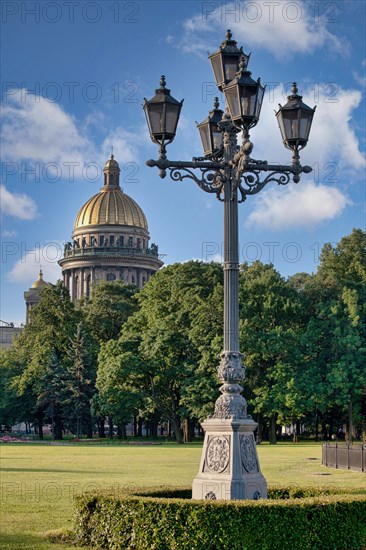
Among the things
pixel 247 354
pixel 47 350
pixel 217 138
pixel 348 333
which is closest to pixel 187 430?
pixel 247 354

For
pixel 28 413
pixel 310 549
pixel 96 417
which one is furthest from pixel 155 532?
pixel 28 413

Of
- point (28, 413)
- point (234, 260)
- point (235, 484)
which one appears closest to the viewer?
point (235, 484)

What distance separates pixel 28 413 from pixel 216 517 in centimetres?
7239

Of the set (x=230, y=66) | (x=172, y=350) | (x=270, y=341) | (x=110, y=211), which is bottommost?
(x=172, y=350)

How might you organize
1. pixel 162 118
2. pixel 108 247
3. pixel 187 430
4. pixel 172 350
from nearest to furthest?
pixel 162 118
pixel 172 350
pixel 187 430
pixel 108 247

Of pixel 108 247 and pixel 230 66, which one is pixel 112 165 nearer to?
pixel 108 247

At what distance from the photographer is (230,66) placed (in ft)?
48.2

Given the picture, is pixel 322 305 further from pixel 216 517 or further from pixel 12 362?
pixel 216 517

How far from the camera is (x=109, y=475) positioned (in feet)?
97.5

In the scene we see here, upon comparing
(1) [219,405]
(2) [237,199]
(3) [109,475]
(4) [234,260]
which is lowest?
(3) [109,475]

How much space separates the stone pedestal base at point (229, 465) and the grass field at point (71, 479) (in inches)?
107

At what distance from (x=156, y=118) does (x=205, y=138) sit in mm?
1942

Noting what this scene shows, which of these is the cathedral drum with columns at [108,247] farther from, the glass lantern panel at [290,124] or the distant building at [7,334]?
the glass lantern panel at [290,124]

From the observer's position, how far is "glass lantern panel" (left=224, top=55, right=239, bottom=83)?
1464 centimetres
